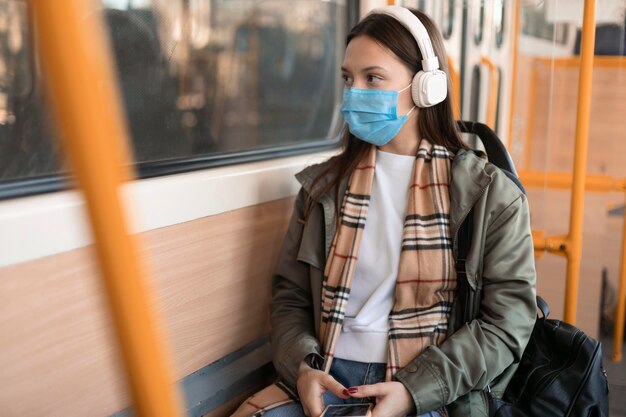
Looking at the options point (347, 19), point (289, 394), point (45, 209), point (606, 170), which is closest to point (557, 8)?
point (347, 19)

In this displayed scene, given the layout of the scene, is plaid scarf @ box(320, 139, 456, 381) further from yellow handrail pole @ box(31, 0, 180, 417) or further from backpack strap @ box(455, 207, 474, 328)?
yellow handrail pole @ box(31, 0, 180, 417)

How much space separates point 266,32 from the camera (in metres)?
3.01

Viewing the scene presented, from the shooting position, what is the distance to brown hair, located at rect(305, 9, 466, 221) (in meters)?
1.78

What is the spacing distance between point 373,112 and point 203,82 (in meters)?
0.83

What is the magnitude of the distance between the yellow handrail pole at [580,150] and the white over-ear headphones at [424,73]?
2.02 feet

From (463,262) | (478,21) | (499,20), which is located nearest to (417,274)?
(463,262)

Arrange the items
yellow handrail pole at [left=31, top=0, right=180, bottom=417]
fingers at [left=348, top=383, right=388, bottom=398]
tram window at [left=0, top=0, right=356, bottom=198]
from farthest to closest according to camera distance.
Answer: fingers at [left=348, top=383, right=388, bottom=398] < tram window at [left=0, top=0, right=356, bottom=198] < yellow handrail pole at [left=31, top=0, right=180, bottom=417]

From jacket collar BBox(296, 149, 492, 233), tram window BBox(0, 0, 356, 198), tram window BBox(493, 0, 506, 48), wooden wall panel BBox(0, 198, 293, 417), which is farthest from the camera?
tram window BBox(493, 0, 506, 48)

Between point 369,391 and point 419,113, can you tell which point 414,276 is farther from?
point 419,113

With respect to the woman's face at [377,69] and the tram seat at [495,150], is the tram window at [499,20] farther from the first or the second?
the woman's face at [377,69]

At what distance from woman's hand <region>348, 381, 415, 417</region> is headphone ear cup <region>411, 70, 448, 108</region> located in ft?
2.42

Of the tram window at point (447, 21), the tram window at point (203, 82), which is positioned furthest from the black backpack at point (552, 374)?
the tram window at point (447, 21)

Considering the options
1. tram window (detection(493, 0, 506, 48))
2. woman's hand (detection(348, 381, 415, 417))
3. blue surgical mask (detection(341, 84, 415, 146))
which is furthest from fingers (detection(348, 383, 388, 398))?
tram window (detection(493, 0, 506, 48))

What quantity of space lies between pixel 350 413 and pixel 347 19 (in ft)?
5.42
